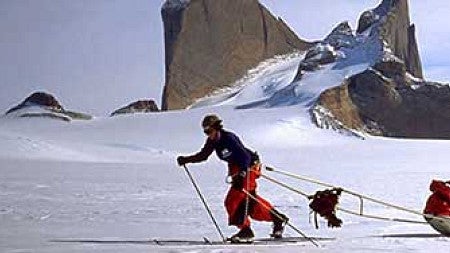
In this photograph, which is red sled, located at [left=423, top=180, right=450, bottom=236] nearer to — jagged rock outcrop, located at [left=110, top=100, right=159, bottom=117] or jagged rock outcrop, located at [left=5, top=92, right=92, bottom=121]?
jagged rock outcrop, located at [left=5, top=92, right=92, bottom=121]

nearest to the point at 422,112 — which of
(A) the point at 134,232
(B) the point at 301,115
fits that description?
(B) the point at 301,115

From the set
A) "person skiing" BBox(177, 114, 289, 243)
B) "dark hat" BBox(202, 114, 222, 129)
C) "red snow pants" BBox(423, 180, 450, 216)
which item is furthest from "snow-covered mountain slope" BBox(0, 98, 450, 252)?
"dark hat" BBox(202, 114, 222, 129)

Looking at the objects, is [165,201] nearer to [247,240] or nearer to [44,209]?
[44,209]

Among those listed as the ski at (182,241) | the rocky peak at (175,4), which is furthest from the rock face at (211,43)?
the ski at (182,241)

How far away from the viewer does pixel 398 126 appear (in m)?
49.8

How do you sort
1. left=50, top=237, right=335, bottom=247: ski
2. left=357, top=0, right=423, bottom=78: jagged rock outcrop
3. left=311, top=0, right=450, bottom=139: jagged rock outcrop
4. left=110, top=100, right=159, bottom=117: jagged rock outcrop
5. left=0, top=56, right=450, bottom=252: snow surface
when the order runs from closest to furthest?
left=50, top=237, right=335, bottom=247: ski, left=0, top=56, right=450, bottom=252: snow surface, left=311, top=0, right=450, bottom=139: jagged rock outcrop, left=110, top=100, right=159, bottom=117: jagged rock outcrop, left=357, top=0, right=423, bottom=78: jagged rock outcrop

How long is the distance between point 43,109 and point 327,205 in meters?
42.2

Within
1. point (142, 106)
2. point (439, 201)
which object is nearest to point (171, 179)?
point (439, 201)

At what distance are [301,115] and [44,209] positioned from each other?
3371cm

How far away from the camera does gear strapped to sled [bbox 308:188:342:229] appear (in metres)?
7.07

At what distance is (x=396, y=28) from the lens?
58531 mm

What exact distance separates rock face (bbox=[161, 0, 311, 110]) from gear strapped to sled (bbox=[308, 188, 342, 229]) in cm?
5043

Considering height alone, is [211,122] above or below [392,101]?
above

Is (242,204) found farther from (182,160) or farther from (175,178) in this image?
(175,178)
